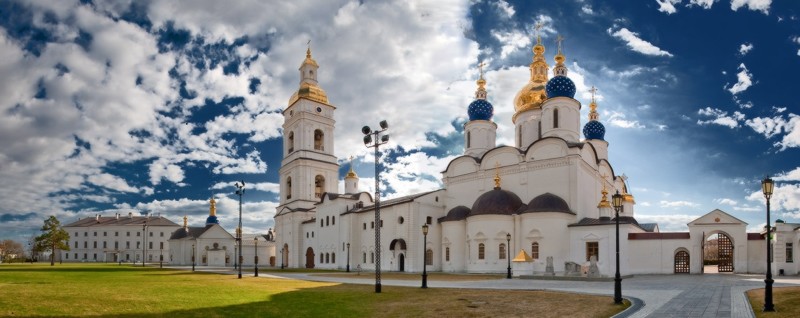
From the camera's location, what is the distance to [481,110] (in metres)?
52.2

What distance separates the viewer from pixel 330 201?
55906mm

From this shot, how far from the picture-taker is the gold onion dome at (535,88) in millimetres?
50938

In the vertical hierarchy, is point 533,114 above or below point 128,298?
above

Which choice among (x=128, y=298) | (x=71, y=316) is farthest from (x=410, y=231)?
(x=71, y=316)

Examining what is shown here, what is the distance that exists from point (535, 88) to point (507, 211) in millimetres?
16211

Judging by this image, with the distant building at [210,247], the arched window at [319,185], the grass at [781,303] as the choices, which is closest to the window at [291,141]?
the arched window at [319,185]

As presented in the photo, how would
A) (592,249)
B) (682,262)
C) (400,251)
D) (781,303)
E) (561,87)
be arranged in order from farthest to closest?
(400,251) → (561,87) → (592,249) → (682,262) → (781,303)

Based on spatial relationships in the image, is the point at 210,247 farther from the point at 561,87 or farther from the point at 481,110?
the point at 561,87

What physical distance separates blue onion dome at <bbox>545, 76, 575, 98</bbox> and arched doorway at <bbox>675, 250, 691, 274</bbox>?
52.5ft

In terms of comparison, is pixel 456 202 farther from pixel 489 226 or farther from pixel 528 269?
pixel 528 269

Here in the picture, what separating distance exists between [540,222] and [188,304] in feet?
95.0

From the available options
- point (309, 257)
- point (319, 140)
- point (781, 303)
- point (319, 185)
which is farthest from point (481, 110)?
point (781, 303)

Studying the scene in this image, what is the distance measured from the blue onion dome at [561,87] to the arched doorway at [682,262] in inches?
630

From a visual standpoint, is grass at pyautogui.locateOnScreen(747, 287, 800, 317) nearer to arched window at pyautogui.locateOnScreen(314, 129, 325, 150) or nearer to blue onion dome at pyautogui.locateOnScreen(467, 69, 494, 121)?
blue onion dome at pyautogui.locateOnScreen(467, 69, 494, 121)
